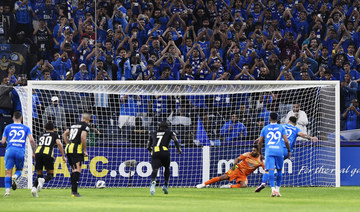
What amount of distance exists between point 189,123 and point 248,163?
241 centimetres

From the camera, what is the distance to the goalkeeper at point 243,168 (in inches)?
816

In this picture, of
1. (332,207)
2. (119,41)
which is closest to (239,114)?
(119,41)

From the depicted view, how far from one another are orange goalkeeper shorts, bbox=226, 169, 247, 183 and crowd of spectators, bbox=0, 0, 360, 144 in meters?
4.49

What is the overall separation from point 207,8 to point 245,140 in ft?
25.4

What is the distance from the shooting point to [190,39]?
26.1 meters

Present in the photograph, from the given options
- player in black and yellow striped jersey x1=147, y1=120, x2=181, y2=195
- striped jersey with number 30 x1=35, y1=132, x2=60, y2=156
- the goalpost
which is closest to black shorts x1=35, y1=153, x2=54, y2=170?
striped jersey with number 30 x1=35, y1=132, x2=60, y2=156

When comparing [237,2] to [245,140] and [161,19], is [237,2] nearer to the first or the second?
[161,19]

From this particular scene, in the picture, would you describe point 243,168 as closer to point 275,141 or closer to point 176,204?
point 275,141

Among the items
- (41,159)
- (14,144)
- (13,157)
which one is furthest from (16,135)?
(41,159)

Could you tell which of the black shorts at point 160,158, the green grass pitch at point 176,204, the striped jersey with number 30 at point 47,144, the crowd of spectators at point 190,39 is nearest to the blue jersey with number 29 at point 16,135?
the striped jersey with number 30 at point 47,144

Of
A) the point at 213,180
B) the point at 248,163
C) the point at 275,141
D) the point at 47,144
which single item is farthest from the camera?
the point at 248,163

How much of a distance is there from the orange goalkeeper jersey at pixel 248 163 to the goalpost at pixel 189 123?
113 centimetres

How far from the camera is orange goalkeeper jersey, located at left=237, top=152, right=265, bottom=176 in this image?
20.8 metres

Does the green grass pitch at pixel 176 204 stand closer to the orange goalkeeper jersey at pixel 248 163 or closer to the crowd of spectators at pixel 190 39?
the orange goalkeeper jersey at pixel 248 163
